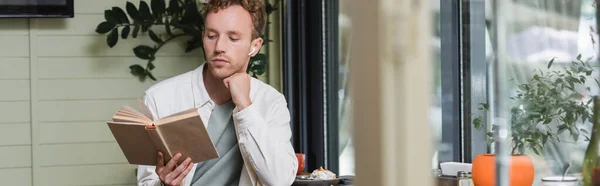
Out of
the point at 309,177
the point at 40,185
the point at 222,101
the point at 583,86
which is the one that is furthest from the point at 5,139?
the point at 583,86

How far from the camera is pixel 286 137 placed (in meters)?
2.66

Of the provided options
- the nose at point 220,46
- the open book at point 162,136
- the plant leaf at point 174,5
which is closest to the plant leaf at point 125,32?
the plant leaf at point 174,5

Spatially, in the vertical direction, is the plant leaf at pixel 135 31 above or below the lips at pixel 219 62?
above

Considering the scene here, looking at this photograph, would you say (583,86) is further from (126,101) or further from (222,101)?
(126,101)

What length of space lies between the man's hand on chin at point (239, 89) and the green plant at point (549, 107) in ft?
3.39

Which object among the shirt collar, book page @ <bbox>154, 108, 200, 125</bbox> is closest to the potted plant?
book page @ <bbox>154, 108, 200, 125</bbox>

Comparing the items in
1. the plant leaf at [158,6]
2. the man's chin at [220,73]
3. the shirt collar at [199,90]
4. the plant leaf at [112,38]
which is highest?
the plant leaf at [158,6]

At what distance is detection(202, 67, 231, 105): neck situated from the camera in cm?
271

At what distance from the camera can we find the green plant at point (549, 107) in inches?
49.2

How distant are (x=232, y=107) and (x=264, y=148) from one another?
22cm

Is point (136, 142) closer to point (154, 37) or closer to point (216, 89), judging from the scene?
point (216, 89)

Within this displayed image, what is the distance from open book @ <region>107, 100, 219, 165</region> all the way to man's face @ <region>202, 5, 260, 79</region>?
26 centimetres

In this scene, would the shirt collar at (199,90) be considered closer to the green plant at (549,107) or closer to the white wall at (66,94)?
the green plant at (549,107)

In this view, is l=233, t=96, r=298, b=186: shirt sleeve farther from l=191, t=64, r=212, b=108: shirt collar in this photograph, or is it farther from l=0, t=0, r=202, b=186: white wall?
l=0, t=0, r=202, b=186: white wall
